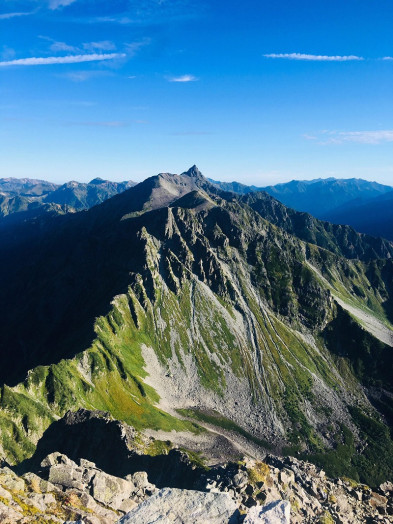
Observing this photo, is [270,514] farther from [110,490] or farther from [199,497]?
[110,490]

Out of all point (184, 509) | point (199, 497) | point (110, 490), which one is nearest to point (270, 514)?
point (199, 497)

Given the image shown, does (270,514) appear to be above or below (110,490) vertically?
above

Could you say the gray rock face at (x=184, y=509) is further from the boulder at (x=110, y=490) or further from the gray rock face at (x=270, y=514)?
the boulder at (x=110, y=490)

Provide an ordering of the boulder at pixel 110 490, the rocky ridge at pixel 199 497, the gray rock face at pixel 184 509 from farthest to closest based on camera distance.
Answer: the boulder at pixel 110 490, the rocky ridge at pixel 199 497, the gray rock face at pixel 184 509

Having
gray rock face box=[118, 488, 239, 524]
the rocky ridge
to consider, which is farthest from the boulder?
gray rock face box=[118, 488, 239, 524]

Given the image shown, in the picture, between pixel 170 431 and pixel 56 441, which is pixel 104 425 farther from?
pixel 170 431

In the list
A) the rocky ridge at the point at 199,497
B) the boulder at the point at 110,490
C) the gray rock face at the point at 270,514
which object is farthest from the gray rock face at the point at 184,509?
the boulder at the point at 110,490

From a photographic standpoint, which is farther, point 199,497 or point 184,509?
point 199,497
